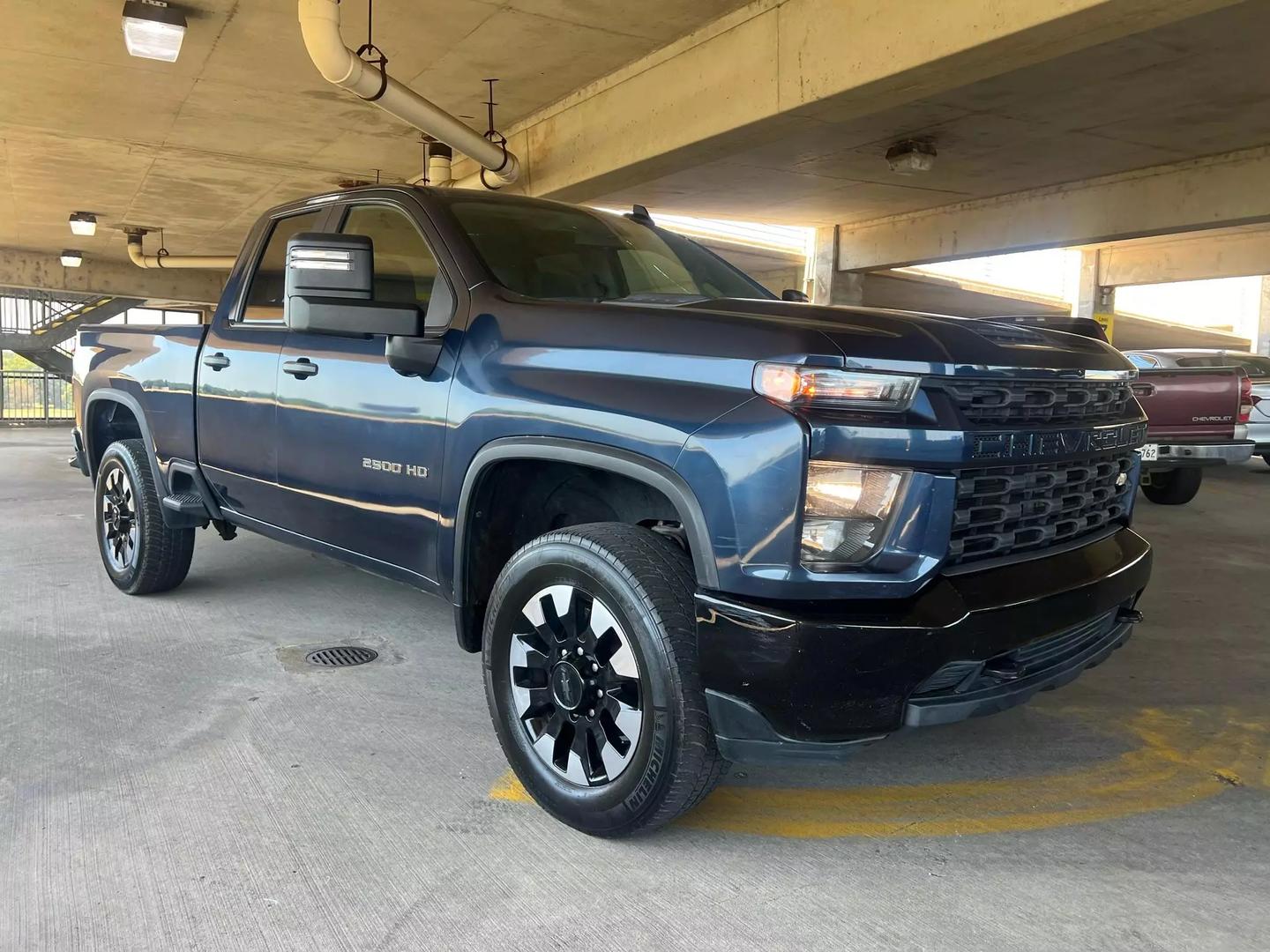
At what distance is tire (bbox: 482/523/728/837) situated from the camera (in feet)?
8.20

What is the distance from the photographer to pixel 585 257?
146 inches

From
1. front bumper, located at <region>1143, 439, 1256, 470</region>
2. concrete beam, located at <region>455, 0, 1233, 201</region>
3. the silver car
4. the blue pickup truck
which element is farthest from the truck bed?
the blue pickup truck

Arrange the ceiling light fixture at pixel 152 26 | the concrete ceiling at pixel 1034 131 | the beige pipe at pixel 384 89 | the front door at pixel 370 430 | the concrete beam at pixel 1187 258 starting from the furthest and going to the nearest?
the concrete beam at pixel 1187 258 → the concrete ceiling at pixel 1034 131 → the ceiling light fixture at pixel 152 26 → the beige pipe at pixel 384 89 → the front door at pixel 370 430

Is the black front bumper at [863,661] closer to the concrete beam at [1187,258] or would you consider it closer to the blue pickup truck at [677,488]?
the blue pickup truck at [677,488]

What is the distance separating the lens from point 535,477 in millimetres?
3230

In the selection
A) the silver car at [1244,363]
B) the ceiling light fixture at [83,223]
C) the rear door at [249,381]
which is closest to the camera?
the rear door at [249,381]

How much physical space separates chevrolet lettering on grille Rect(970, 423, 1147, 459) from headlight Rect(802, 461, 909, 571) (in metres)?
0.28

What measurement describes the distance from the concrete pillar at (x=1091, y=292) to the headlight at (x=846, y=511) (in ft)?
71.2

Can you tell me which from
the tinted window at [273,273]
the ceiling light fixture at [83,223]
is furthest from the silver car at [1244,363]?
the ceiling light fixture at [83,223]

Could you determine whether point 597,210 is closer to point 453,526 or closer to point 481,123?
point 453,526

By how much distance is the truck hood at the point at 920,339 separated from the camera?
239 centimetres

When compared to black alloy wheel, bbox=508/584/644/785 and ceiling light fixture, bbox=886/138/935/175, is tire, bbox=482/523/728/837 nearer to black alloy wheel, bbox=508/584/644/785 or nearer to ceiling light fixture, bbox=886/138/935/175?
black alloy wheel, bbox=508/584/644/785

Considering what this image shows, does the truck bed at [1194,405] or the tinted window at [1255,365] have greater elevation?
the tinted window at [1255,365]

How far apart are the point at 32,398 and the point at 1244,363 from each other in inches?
1080
